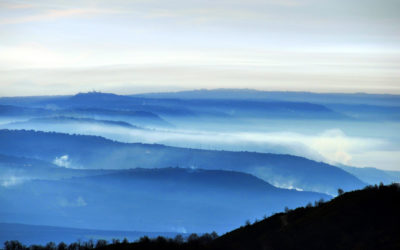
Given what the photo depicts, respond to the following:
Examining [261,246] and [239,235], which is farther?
[239,235]

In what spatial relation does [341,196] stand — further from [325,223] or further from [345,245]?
[345,245]

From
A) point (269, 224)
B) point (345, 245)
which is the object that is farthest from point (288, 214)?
point (345, 245)

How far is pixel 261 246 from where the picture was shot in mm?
45875

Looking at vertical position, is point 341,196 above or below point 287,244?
above

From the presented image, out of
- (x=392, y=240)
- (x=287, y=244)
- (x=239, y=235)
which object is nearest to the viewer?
(x=392, y=240)

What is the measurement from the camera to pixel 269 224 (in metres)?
50.8

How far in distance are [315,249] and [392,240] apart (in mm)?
4545

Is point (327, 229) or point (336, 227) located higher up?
point (336, 227)

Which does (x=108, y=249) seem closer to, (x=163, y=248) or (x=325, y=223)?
(x=163, y=248)

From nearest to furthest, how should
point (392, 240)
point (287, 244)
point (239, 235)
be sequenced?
point (392, 240), point (287, 244), point (239, 235)

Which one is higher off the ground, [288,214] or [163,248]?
[288,214]

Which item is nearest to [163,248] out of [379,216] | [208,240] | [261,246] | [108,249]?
[108,249]

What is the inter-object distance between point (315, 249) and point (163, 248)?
908cm

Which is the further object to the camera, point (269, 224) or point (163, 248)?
point (269, 224)
